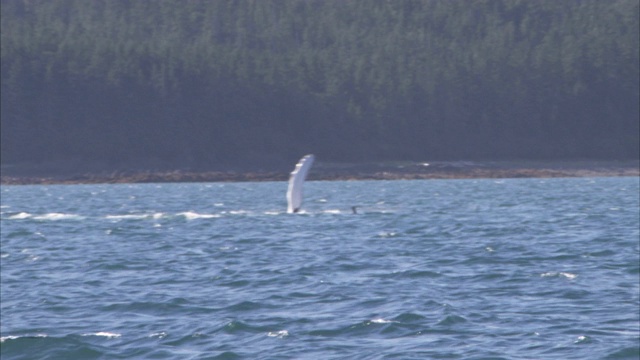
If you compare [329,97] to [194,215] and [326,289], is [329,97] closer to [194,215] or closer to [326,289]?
[194,215]

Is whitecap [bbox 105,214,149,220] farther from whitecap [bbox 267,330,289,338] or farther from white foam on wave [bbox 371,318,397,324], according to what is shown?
whitecap [bbox 267,330,289,338]

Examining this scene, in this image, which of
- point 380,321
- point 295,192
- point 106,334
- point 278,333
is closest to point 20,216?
point 295,192

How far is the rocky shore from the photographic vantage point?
338 ft

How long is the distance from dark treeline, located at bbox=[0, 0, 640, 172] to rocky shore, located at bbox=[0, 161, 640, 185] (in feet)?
15.9

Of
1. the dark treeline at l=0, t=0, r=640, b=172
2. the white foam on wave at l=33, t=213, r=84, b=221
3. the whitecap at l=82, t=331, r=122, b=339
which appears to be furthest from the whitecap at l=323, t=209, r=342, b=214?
the dark treeline at l=0, t=0, r=640, b=172

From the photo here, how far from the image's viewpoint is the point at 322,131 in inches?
4678

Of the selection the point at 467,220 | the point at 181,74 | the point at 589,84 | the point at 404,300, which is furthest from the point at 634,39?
the point at 404,300

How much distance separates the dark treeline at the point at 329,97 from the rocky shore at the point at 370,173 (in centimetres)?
485

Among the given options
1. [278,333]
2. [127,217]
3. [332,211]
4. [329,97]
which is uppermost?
[329,97]

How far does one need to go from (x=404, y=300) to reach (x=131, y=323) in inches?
190

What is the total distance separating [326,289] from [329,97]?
338 feet

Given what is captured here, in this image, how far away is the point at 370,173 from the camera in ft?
347

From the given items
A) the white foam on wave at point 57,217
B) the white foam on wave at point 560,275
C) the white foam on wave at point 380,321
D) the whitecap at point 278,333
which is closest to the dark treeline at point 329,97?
the white foam on wave at point 57,217

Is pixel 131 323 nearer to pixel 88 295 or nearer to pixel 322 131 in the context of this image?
pixel 88 295
